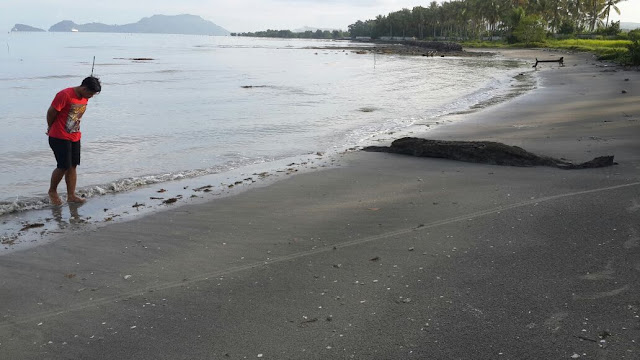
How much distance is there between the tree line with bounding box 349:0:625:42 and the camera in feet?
333

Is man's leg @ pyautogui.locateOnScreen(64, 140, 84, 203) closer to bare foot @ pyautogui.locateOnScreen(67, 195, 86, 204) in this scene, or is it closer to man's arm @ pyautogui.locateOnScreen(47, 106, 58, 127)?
bare foot @ pyautogui.locateOnScreen(67, 195, 86, 204)

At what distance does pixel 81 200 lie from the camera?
777 centimetres

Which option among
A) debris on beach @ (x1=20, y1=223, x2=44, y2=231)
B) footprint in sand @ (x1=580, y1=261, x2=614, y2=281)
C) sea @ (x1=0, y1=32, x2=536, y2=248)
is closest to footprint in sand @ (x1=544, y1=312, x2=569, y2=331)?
footprint in sand @ (x1=580, y1=261, x2=614, y2=281)

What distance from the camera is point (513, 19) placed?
105375 millimetres

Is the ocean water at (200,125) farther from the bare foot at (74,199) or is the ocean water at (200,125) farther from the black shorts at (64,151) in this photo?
the black shorts at (64,151)

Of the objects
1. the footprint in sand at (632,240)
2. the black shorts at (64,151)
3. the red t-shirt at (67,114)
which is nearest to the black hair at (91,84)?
the red t-shirt at (67,114)

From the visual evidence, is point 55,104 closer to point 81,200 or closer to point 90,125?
point 81,200

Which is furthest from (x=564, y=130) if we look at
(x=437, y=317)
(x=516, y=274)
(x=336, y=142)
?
(x=437, y=317)

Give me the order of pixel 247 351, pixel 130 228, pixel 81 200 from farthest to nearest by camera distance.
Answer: pixel 81 200
pixel 130 228
pixel 247 351

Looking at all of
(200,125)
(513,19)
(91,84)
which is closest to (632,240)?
(91,84)

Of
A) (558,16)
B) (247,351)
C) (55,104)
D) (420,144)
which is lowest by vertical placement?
(247,351)

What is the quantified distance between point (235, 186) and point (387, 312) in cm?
532

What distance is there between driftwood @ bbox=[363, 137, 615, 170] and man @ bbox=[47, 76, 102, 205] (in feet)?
19.4

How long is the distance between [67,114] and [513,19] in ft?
369
